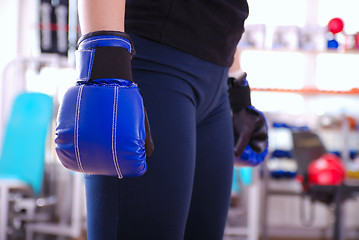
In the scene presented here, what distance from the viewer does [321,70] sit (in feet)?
14.4

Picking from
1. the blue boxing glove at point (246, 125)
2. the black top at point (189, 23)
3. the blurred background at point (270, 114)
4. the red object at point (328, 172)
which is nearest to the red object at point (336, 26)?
the blurred background at point (270, 114)

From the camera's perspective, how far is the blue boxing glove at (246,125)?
823mm

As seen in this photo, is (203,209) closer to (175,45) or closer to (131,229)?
(131,229)

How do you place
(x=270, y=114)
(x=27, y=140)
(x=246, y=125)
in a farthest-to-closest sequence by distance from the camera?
(x=270, y=114) < (x=27, y=140) < (x=246, y=125)

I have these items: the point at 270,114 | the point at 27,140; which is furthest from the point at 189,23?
the point at 270,114

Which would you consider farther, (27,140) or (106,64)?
(27,140)

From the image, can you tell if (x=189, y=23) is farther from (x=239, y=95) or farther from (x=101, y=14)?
(x=239, y=95)

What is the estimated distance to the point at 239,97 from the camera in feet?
2.81

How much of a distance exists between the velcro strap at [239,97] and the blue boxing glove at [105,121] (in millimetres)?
376

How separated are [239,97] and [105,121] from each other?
0.43 m

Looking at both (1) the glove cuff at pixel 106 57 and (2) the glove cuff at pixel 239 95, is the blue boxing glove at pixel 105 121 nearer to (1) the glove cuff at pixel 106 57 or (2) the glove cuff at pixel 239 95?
(1) the glove cuff at pixel 106 57

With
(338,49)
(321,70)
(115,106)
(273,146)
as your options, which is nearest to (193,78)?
(115,106)

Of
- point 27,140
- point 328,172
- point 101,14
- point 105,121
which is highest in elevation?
point 101,14

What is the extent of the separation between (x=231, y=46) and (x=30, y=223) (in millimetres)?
2869
